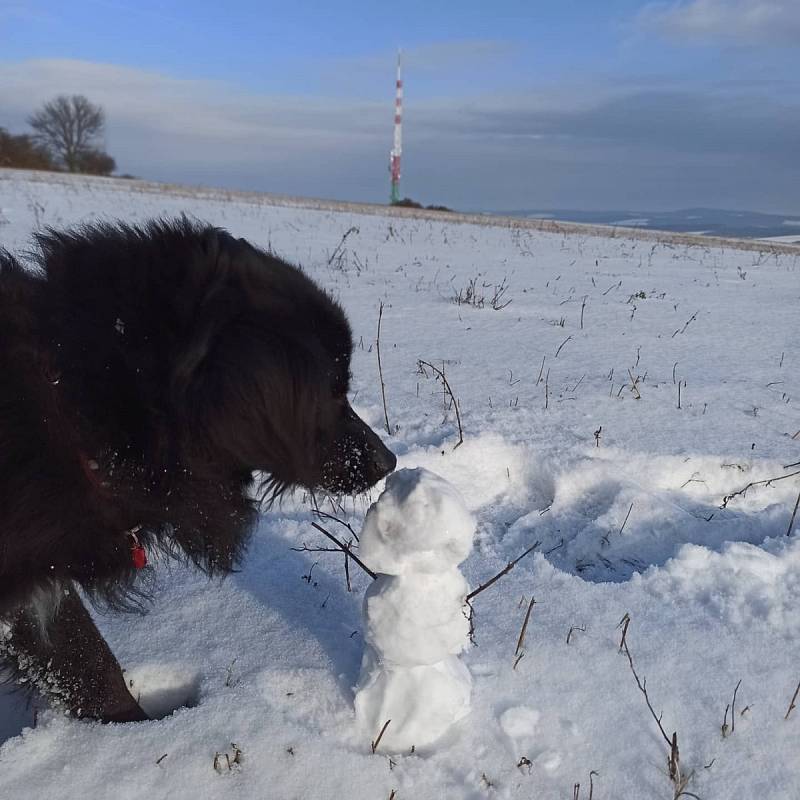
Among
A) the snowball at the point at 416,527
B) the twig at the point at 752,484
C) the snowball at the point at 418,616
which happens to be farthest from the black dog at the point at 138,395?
the twig at the point at 752,484

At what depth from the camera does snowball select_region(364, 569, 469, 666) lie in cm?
148

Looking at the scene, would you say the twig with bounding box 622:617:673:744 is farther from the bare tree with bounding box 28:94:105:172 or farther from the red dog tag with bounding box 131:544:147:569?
the bare tree with bounding box 28:94:105:172

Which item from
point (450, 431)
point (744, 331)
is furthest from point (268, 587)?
point (744, 331)

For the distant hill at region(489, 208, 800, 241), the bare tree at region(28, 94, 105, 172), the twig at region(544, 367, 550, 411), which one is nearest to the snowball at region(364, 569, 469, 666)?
the twig at region(544, 367, 550, 411)

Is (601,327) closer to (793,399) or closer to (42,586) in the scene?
(793,399)

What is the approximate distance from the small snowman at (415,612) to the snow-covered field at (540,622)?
7cm

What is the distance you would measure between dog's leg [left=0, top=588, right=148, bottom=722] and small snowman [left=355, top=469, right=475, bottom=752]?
2.10ft

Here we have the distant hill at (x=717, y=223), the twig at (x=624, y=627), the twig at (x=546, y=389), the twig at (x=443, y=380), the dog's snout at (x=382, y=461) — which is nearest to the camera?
the twig at (x=624, y=627)

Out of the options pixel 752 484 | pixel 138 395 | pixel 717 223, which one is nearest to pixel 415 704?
pixel 138 395

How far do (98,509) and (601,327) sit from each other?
460cm

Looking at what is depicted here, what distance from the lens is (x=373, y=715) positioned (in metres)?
1.61

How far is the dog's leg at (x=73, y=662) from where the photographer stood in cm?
169

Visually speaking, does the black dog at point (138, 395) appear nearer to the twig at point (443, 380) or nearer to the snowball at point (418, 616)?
the snowball at point (418, 616)

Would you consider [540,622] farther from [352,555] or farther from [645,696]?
[352,555]
